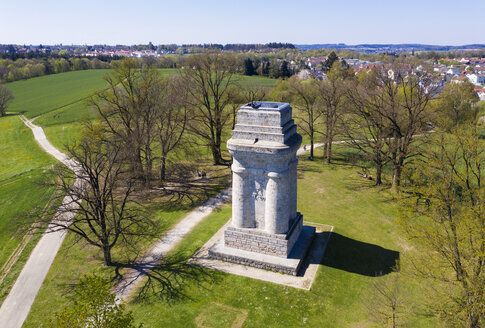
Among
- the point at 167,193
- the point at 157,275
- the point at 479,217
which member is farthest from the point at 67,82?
the point at 479,217

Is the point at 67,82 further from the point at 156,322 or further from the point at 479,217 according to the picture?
the point at 479,217

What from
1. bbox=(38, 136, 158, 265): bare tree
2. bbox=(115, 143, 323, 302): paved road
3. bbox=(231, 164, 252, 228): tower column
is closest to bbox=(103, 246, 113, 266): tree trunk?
bbox=(38, 136, 158, 265): bare tree

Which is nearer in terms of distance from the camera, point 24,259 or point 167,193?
point 24,259

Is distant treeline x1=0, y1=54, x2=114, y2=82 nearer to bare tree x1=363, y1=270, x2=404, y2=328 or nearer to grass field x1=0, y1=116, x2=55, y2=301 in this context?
grass field x1=0, y1=116, x2=55, y2=301

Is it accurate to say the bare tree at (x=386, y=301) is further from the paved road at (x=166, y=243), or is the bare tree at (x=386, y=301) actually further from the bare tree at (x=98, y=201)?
the bare tree at (x=98, y=201)

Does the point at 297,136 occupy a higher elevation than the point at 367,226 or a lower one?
higher

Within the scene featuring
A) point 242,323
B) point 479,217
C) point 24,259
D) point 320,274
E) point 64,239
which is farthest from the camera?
point 64,239

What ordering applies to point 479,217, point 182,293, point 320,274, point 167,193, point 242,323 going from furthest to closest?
point 167,193 → point 320,274 → point 182,293 → point 242,323 → point 479,217
